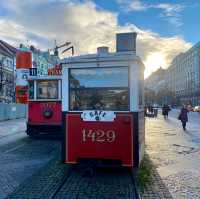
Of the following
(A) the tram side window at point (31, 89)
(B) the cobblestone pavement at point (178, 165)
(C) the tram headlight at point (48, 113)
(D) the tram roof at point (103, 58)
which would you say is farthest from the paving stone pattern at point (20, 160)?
(B) the cobblestone pavement at point (178, 165)

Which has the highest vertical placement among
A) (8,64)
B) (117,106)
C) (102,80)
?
(8,64)

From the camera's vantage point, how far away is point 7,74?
6381 cm

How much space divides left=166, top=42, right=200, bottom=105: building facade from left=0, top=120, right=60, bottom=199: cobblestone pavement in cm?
8349

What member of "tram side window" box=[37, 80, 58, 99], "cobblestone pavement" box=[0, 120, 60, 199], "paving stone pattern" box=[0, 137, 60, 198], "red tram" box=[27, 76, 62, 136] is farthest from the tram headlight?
"paving stone pattern" box=[0, 137, 60, 198]

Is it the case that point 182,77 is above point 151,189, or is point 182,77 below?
above

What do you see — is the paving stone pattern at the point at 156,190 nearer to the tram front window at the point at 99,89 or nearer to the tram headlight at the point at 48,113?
the tram front window at the point at 99,89

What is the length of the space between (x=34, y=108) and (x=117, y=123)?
8575 mm

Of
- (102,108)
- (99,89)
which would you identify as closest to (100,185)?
(102,108)

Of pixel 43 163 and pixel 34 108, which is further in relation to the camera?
pixel 34 108

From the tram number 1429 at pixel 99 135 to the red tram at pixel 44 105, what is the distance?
7.64 meters

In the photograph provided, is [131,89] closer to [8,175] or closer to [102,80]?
[102,80]

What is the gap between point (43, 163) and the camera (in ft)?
30.2

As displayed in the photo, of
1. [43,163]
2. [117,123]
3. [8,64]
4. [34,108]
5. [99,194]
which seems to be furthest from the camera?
[8,64]

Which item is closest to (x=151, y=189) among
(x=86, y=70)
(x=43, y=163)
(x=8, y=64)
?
(x=86, y=70)
